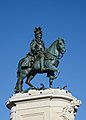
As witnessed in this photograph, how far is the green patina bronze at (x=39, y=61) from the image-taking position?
90.4ft

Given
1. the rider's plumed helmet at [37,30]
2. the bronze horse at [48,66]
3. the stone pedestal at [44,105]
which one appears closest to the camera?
the stone pedestal at [44,105]

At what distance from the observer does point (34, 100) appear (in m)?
26.5

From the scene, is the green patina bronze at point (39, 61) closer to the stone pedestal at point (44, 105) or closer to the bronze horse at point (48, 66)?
the bronze horse at point (48, 66)

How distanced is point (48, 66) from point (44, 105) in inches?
104

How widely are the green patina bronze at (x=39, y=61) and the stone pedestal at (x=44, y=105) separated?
1.14m

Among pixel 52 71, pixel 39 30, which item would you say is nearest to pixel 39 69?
pixel 52 71

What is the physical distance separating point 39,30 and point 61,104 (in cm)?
528

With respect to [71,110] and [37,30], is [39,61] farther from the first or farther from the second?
[71,110]

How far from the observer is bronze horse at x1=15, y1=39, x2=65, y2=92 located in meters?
27.5

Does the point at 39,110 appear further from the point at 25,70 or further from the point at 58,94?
the point at 25,70

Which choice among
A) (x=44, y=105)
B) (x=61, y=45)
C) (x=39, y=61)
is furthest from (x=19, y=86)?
(x=61, y=45)

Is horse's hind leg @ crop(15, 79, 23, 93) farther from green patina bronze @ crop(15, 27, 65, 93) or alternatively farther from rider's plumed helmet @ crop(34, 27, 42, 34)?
rider's plumed helmet @ crop(34, 27, 42, 34)

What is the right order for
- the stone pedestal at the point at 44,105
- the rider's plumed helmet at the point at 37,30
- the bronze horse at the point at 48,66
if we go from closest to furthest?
the stone pedestal at the point at 44,105 < the bronze horse at the point at 48,66 < the rider's plumed helmet at the point at 37,30

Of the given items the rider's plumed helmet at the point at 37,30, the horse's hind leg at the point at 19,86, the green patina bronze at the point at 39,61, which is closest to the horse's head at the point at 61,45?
the green patina bronze at the point at 39,61
